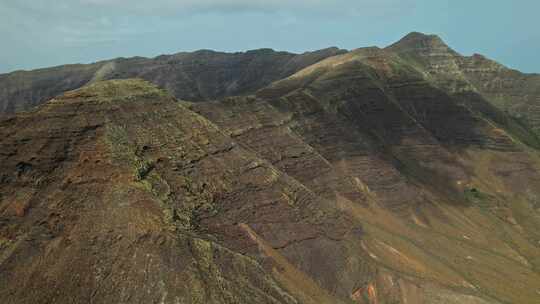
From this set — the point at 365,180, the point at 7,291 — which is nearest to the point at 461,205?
the point at 365,180

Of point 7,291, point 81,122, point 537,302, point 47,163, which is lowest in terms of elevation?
point 537,302

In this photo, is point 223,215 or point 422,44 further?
point 422,44

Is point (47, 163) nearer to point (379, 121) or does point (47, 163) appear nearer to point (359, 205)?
point (359, 205)

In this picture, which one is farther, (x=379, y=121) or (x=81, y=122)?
(x=379, y=121)

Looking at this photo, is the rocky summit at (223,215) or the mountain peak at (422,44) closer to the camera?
the rocky summit at (223,215)

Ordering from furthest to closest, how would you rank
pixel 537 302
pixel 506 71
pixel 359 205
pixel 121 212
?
1. pixel 506 71
2. pixel 359 205
3. pixel 537 302
4. pixel 121 212

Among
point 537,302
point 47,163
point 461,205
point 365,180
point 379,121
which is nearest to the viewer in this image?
point 47,163

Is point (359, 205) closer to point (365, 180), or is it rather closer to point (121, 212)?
point (365, 180)

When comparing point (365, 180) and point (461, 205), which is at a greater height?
point (365, 180)

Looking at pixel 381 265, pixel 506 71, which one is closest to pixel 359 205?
pixel 381 265

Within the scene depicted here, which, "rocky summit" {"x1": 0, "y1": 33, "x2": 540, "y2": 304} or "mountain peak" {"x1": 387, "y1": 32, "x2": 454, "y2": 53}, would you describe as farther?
"mountain peak" {"x1": 387, "y1": 32, "x2": 454, "y2": 53}
